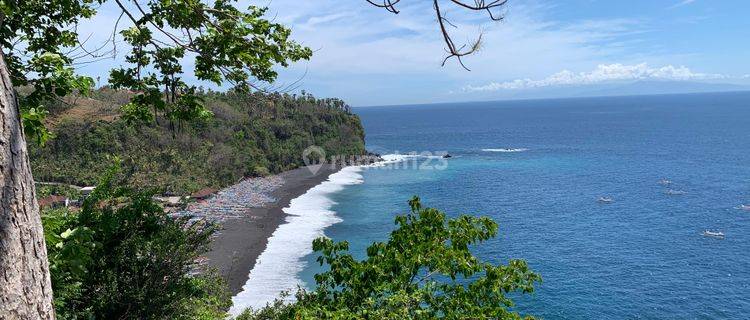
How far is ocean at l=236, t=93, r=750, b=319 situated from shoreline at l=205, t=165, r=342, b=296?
163 centimetres

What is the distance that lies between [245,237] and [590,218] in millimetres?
29563

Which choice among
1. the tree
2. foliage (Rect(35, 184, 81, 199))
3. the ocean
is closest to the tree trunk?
the tree

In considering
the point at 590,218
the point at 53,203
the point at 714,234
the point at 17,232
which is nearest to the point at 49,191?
the point at 17,232

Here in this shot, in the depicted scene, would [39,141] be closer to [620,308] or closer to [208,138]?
[620,308]

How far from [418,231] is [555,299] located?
75.9 feet

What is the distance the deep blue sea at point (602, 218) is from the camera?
29328mm

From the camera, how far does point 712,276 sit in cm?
3200

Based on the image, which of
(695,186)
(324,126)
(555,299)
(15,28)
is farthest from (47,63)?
(324,126)

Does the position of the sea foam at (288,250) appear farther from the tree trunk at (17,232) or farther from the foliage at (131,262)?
the tree trunk at (17,232)

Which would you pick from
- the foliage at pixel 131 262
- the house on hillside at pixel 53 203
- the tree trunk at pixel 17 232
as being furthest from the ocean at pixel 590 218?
the tree trunk at pixel 17 232

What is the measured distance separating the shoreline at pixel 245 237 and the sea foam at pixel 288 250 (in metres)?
0.54

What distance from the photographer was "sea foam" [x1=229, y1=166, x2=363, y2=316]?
29.2m

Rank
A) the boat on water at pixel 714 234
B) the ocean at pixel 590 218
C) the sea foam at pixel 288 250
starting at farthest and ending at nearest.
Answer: the boat on water at pixel 714 234 < the ocean at pixel 590 218 < the sea foam at pixel 288 250

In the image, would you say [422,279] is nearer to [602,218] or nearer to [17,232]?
[17,232]
